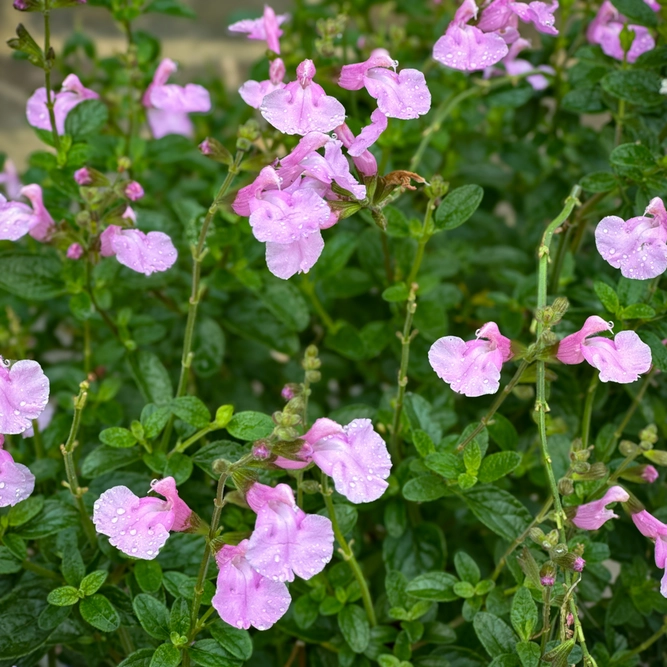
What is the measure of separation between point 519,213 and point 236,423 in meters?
0.95

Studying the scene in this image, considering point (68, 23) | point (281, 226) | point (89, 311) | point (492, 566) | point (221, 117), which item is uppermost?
point (281, 226)

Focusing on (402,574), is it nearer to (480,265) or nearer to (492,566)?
(492,566)

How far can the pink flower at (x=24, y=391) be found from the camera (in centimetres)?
74

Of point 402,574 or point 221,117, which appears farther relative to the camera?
point 221,117

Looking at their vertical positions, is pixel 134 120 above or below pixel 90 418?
above

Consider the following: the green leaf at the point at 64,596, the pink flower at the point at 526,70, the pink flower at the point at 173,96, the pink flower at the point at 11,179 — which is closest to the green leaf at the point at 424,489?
the green leaf at the point at 64,596

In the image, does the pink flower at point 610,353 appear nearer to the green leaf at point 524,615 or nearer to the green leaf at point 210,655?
the green leaf at point 524,615

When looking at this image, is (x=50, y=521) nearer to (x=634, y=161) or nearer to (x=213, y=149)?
(x=213, y=149)

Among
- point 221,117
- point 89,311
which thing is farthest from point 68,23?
point 89,311

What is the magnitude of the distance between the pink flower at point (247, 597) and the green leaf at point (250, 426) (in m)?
0.15

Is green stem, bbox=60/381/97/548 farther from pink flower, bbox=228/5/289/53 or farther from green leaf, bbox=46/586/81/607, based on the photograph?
pink flower, bbox=228/5/289/53

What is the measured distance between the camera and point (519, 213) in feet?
5.39

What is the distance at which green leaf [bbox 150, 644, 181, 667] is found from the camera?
77 cm

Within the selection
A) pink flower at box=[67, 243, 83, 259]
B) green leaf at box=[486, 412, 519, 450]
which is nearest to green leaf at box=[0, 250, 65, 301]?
pink flower at box=[67, 243, 83, 259]
